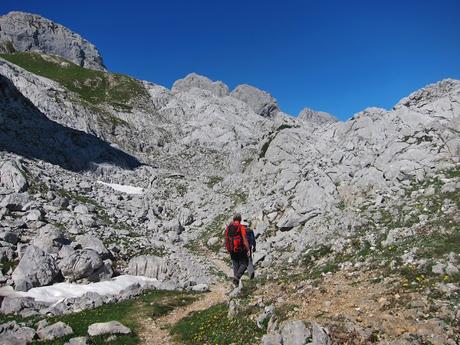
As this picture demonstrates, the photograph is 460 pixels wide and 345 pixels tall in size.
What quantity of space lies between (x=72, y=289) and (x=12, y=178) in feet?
73.4

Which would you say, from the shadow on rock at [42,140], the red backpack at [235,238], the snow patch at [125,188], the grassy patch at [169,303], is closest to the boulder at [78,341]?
the grassy patch at [169,303]

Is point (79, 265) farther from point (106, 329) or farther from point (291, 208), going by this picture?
point (291, 208)

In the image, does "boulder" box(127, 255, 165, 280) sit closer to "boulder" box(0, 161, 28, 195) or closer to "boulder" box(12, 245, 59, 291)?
"boulder" box(12, 245, 59, 291)

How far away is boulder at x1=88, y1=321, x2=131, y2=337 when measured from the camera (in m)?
14.9

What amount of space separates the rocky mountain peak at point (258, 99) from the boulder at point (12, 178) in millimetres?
147222

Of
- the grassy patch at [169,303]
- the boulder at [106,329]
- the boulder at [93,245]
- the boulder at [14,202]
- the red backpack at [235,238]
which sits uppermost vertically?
the boulder at [14,202]

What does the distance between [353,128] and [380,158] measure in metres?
10.7

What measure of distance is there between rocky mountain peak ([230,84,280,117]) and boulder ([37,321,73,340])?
171498 millimetres

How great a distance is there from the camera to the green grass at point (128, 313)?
48.6 feet

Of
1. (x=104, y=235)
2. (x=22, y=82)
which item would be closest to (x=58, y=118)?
(x=22, y=82)

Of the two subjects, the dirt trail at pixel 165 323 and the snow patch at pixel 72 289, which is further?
the snow patch at pixel 72 289

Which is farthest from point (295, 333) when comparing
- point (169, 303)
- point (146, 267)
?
point (146, 267)

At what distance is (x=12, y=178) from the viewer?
41.4 metres

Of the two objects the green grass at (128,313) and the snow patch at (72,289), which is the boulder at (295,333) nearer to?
the green grass at (128,313)
